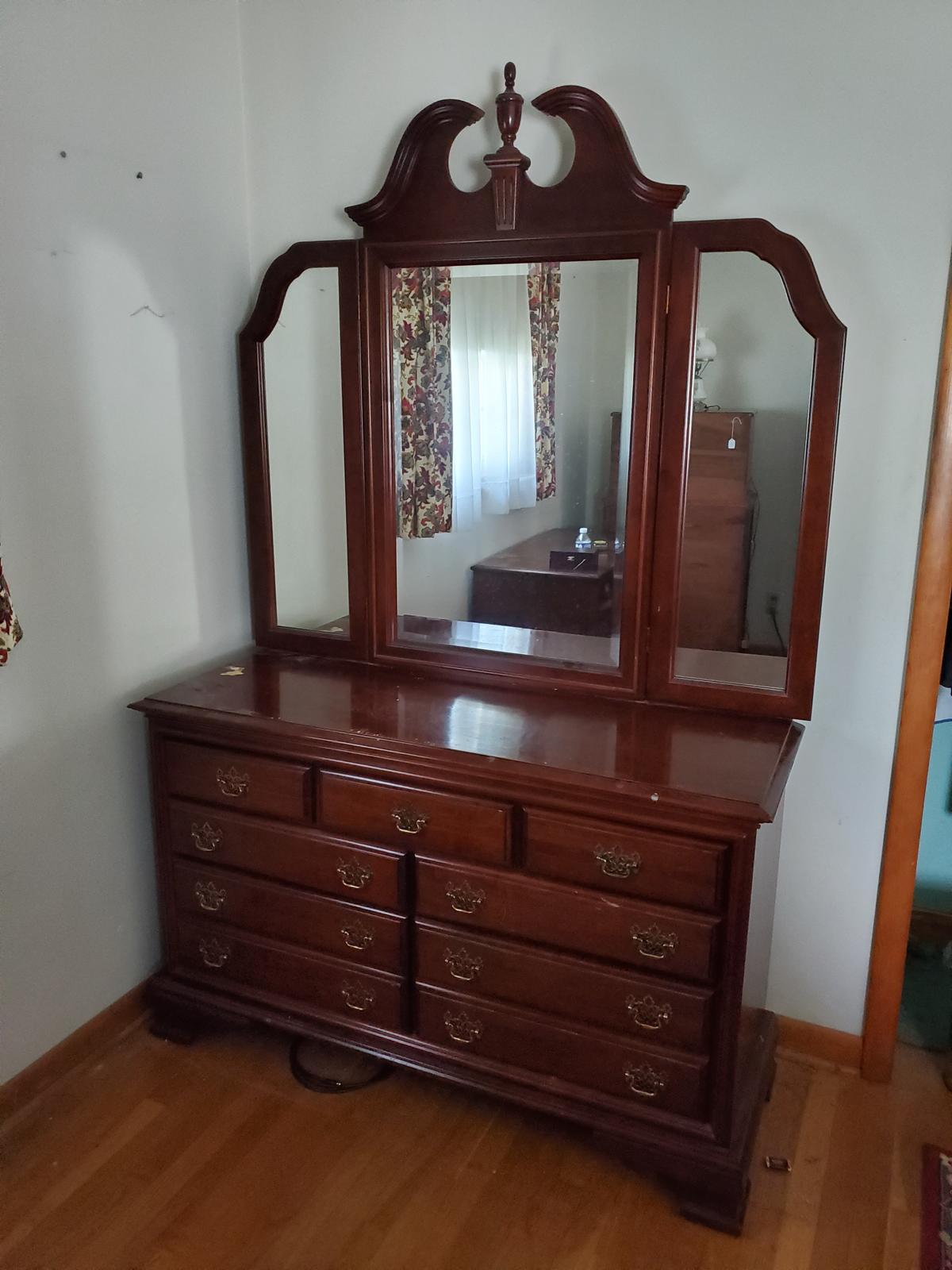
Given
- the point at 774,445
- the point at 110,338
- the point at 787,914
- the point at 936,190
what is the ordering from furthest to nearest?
the point at 787,914 → the point at 110,338 → the point at 774,445 → the point at 936,190

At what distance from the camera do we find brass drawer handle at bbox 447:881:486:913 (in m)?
1.62

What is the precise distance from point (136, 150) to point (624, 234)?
96 centimetres

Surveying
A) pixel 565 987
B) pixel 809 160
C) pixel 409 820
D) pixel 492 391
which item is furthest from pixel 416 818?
pixel 809 160

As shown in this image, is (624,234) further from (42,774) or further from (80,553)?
(42,774)

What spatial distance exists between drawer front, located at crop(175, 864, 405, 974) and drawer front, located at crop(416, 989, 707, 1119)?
126 mm

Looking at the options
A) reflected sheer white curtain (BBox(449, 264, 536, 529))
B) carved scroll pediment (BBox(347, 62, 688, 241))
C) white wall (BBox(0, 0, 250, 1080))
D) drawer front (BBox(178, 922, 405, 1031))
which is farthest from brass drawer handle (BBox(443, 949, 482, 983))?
carved scroll pediment (BBox(347, 62, 688, 241))

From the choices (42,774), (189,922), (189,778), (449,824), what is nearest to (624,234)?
(449,824)

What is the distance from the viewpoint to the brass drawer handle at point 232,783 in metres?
1.79

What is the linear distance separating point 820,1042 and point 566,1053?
25.9 inches

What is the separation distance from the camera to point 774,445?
65.4 inches

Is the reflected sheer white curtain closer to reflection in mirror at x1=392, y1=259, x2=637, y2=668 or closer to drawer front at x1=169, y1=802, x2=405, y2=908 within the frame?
reflection in mirror at x1=392, y1=259, x2=637, y2=668

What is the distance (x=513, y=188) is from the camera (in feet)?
5.68

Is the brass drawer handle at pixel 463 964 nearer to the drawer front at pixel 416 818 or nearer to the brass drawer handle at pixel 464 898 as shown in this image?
the brass drawer handle at pixel 464 898

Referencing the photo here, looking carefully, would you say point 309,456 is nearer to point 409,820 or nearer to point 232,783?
point 232,783
